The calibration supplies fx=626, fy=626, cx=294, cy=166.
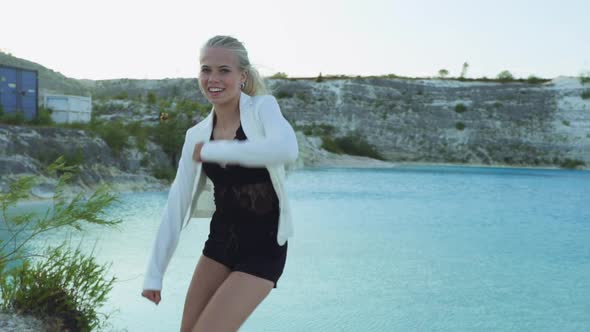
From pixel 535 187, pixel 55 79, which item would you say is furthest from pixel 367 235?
pixel 55 79

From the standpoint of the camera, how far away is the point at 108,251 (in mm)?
8234

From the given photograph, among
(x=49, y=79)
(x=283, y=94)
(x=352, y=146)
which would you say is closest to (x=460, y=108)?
(x=352, y=146)

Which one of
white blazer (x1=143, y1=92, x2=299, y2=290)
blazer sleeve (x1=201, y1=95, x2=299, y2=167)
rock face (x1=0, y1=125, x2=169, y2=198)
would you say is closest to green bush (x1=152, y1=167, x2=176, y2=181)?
rock face (x1=0, y1=125, x2=169, y2=198)

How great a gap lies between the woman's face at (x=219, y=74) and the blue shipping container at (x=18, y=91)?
1507cm

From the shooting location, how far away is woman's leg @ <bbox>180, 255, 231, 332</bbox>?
219 centimetres

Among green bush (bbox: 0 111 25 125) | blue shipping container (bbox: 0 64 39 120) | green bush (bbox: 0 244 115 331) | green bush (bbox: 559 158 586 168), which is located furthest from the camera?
green bush (bbox: 559 158 586 168)

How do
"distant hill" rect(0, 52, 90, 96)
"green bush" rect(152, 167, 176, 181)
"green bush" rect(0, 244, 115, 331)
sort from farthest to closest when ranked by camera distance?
"distant hill" rect(0, 52, 90, 96), "green bush" rect(152, 167, 176, 181), "green bush" rect(0, 244, 115, 331)

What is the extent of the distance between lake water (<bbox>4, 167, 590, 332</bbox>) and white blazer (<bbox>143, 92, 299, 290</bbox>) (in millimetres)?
3085

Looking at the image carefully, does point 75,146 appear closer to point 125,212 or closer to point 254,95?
point 125,212

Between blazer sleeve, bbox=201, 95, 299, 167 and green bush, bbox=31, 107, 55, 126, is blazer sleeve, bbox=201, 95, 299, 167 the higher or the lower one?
the higher one

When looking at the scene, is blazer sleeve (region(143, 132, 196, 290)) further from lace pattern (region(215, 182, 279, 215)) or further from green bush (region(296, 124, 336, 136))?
green bush (region(296, 124, 336, 136))

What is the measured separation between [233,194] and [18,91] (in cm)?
1575

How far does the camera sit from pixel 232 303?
2.00 metres

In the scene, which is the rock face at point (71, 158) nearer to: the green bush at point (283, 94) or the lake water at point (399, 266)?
the lake water at point (399, 266)
